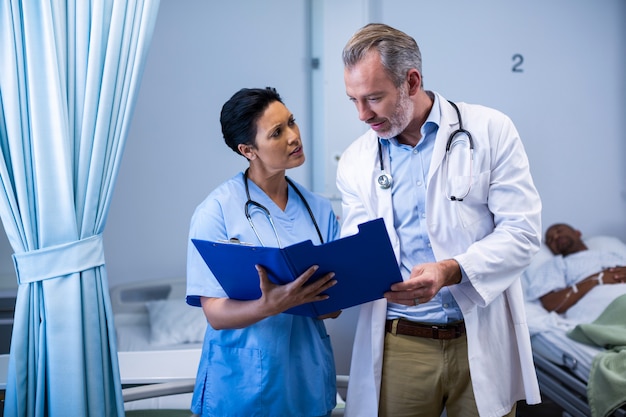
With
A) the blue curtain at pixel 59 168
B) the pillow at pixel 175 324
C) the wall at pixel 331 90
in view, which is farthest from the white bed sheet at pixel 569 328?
the blue curtain at pixel 59 168

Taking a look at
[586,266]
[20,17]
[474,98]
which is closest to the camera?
[20,17]

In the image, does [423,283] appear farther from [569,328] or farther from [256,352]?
[569,328]

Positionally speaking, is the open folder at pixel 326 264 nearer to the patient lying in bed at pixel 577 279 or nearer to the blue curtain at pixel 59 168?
the blue curtain at pixel 59 168

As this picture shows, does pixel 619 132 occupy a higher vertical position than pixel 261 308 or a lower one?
higher

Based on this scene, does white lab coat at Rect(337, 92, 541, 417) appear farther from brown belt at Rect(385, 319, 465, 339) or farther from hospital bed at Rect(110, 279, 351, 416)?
hospital bed at Rect(110, 279, 351, 416)

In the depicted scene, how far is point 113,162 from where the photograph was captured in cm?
158

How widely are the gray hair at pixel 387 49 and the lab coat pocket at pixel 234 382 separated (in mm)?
708

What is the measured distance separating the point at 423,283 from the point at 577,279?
2.30 m

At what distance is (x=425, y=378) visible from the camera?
4.93ft

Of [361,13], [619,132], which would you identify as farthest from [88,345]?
[619,132]

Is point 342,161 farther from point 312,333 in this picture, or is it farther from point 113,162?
point 113,162

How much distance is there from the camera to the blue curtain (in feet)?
4.94

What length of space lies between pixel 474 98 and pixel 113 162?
2628 millimetres

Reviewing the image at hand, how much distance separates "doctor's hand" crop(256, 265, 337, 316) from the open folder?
13mm
